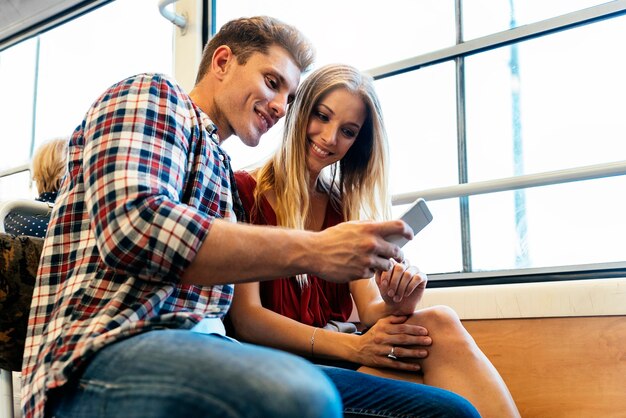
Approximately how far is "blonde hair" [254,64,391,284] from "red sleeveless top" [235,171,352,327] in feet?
0.06

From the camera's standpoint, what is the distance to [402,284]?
42.8 inches

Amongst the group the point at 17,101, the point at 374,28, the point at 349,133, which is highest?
the point at 17,101

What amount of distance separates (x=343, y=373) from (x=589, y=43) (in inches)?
37.5

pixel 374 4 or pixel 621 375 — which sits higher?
pixel 374 4

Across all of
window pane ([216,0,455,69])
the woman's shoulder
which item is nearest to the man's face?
the woman's shoulder

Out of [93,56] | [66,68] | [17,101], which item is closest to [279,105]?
[93,56]

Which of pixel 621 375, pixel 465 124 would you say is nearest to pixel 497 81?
pixel 465 124

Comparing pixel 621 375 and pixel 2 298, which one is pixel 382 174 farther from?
pixel 2 298

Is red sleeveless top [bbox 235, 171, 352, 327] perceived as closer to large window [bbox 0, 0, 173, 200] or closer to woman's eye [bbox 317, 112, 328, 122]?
woman's eye [bbox 317, 112, 328, 122]

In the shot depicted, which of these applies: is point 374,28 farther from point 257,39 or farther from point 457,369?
point 457,369

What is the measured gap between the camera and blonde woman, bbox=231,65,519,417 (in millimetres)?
1091

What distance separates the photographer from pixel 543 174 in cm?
129

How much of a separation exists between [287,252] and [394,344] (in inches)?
18.5

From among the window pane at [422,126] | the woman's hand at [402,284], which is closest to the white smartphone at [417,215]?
the woman's hand at [402,284]
